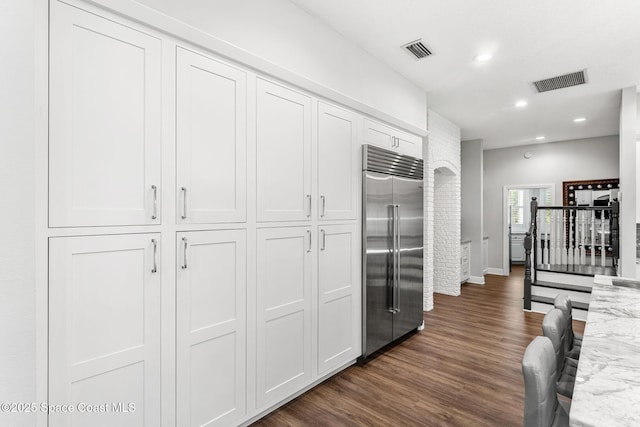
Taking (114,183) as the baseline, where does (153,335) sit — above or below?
below

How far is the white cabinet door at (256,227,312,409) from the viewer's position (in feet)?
7.14

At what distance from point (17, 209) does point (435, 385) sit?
117 inches

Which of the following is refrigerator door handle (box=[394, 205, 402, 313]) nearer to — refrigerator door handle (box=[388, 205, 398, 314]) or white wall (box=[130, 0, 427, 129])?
refrigerator door handle (box=[388, 205, 398, 314])

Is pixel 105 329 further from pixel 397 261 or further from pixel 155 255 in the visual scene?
pixel 397 261

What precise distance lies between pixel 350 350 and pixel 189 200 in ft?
6.58

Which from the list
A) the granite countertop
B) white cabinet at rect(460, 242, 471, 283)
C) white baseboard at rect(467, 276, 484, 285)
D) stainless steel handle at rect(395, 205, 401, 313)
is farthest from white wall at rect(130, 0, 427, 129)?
white baseboard at rect(467, 276, 484, 285)

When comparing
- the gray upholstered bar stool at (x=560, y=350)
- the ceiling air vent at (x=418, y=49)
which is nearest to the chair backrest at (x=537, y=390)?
the gray upholstered bar stool at (x=560, y=350)

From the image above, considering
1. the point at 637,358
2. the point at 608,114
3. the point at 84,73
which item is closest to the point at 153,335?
the point at 84,73

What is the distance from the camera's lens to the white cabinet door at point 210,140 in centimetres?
177

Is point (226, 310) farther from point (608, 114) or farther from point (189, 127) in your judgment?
point (608, 114)

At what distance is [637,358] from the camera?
1.22m

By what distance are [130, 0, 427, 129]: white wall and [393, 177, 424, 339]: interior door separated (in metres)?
0.86

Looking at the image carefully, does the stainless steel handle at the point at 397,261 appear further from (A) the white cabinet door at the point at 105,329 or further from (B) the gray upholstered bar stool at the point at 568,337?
(A) the white cabinet door at the point at 105,329

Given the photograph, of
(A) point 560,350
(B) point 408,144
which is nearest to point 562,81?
(B) point 408,144
